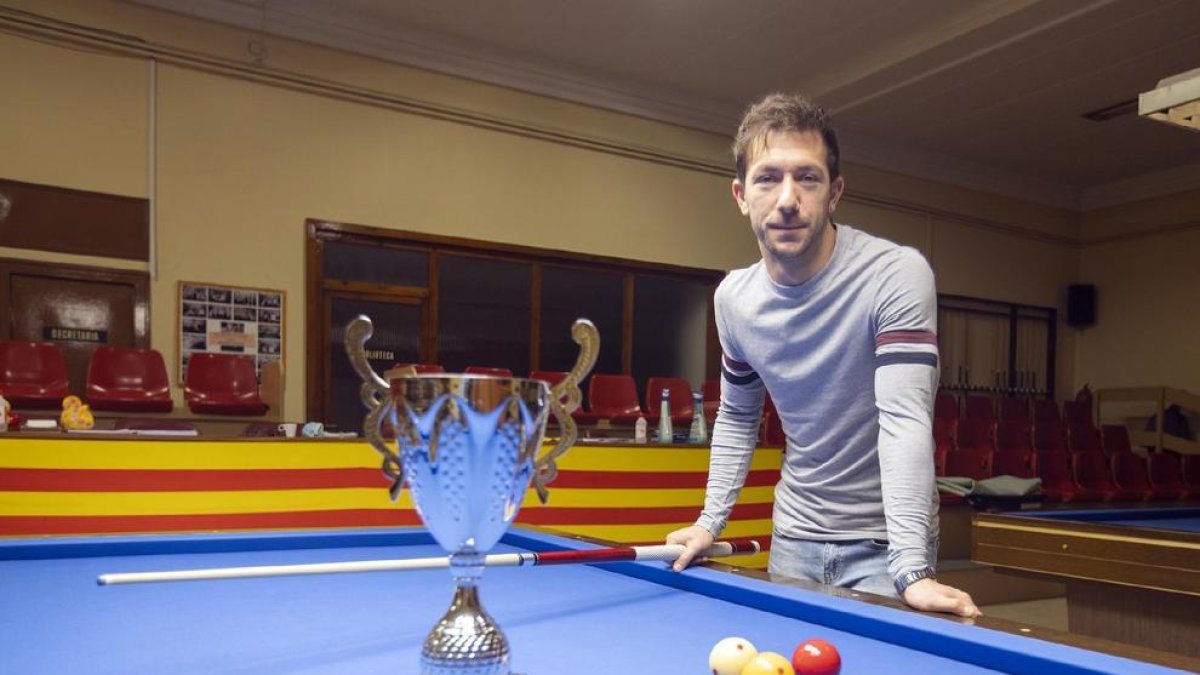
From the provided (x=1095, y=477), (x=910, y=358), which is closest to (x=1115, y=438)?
(x=1095, y=477)

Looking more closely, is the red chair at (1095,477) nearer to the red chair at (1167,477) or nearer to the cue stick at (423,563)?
the red chair at (1167,477)

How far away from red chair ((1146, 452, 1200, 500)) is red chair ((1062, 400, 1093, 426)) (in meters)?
1.78

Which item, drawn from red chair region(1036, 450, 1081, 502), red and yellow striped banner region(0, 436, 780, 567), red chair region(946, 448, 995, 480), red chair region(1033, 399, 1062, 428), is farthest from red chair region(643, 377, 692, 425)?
red chair region(1033, 399, 1062, 428)

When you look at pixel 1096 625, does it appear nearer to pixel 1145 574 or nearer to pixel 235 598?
pixel 1145 574

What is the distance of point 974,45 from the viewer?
6.64m

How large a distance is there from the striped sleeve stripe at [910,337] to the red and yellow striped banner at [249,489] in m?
2.43

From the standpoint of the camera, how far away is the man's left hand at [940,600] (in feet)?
3.73

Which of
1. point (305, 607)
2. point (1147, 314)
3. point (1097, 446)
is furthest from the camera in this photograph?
point (1147, 314)

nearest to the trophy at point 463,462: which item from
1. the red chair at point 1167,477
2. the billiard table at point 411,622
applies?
the billiard table at point 411,622

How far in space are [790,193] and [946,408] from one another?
731cm

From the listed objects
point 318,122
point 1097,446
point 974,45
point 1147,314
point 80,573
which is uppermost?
point 974,45

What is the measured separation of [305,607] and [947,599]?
3.04 ft

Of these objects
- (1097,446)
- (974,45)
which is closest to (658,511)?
(974,45)

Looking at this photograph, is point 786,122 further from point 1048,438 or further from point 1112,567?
point 1048,438
